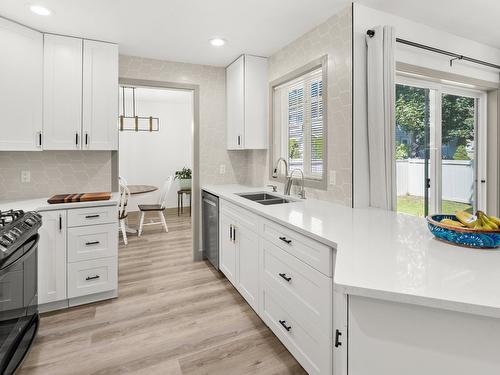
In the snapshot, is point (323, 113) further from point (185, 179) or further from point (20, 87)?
point (185, 179)

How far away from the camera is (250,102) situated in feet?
11.1

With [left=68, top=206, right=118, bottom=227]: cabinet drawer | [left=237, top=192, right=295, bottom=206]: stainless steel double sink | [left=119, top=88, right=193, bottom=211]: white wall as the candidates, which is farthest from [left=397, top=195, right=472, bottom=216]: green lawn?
[left=119, top=88, right=193, bottom=211]: white wall

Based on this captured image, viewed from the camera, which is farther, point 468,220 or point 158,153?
point 158,153

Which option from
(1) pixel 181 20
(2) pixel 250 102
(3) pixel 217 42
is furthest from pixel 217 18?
(2) pixel 250 102

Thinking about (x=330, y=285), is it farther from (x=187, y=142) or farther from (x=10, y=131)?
(x=187, y=142)

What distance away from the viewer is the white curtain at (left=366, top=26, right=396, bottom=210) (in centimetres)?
208

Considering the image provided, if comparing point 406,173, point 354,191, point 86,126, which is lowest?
point 354,191

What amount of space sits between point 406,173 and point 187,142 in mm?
5419

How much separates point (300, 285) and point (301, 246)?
0.23 metres

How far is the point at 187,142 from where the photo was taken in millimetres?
7207

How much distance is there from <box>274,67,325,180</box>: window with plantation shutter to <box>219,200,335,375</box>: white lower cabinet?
34.3 inches

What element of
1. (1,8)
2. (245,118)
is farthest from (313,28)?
(1,8)

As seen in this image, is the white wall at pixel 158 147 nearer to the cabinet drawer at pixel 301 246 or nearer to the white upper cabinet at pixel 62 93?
the white upper cabinet at pixel 62 93

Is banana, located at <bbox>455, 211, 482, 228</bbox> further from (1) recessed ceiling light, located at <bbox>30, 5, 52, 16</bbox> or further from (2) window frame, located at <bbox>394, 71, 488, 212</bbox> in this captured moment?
(1) recessed ceiling light, located at <bbox>30, 5, 52, 16</bbox>
